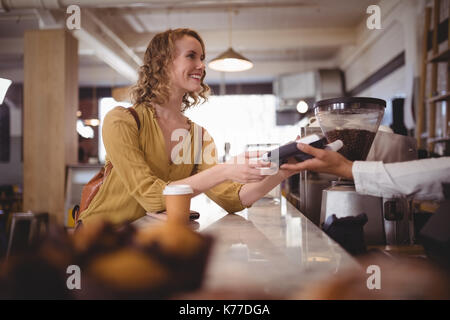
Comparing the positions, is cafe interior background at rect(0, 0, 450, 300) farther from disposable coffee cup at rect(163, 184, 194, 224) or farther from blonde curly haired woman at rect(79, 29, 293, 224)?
disposable coffee cup at rect(163, 184, 194, 224)

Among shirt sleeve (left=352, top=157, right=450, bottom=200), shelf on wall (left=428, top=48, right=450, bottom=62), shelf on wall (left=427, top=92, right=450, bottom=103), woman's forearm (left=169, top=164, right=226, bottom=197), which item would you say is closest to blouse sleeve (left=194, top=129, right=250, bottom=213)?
woman's forearm (left=169, top=164, right=226, bottom=197)

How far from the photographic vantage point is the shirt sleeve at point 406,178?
776 mm

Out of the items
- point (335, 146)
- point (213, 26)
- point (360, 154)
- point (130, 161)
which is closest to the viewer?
point (335, 146)

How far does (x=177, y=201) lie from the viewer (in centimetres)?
82

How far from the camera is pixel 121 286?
1.11 ft

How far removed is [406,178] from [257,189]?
57 cm

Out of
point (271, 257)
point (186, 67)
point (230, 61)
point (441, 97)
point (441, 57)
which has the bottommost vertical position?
point (271, 257)

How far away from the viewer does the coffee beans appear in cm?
101

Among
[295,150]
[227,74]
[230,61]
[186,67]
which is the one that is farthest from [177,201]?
[227,74]

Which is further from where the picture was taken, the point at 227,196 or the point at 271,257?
the point at 227,196

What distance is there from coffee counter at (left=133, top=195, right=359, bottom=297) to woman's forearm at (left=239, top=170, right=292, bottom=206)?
0.79ft

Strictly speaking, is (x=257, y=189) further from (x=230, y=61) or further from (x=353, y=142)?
(x=230, y=61)

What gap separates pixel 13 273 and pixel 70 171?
429 centimetres
